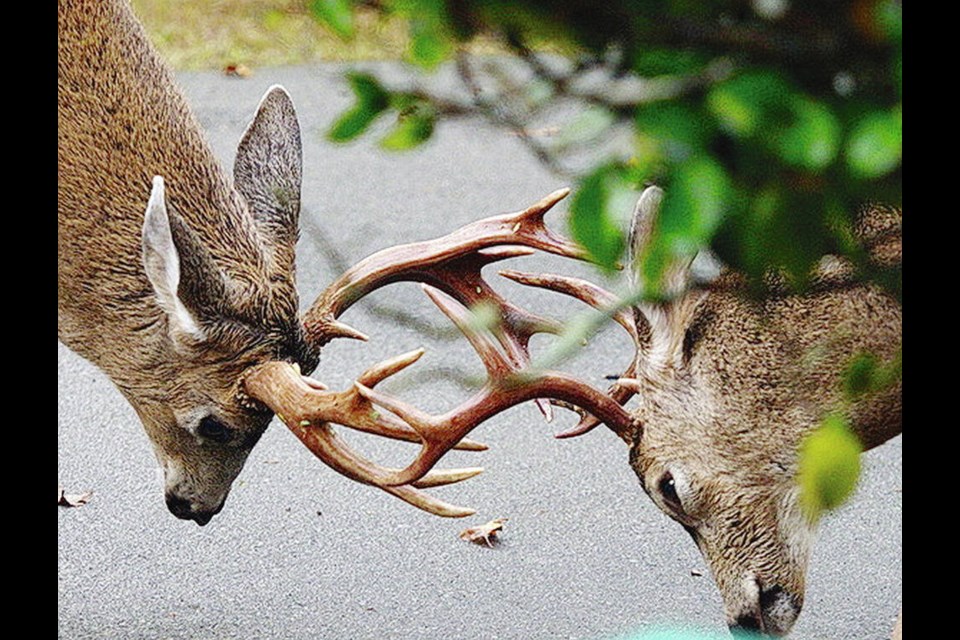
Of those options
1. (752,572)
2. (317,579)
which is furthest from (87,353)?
(752,572)

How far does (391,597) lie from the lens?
4.42m

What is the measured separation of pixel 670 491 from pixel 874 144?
2511mm

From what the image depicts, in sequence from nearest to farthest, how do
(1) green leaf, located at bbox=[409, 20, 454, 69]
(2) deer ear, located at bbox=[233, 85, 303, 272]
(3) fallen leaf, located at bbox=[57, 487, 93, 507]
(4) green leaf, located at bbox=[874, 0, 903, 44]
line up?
(4) green leaf, located at bbox=[874, 0, 903, 44] < (1) green leaf, located at bbox=[409, 20, 454, 69] < (2) deer ear, located at bbox=[233, 85, 303, 272] < (3) fallen leaf, located at bbox=[57, 487, 93, 507]

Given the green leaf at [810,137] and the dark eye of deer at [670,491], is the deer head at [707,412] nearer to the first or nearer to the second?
the dark eye of deer at [670,491]

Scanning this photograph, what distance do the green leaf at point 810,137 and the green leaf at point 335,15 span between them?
1.07 feet

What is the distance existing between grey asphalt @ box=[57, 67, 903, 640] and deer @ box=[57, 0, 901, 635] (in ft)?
1.62

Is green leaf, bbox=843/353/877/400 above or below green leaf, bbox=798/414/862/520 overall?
below

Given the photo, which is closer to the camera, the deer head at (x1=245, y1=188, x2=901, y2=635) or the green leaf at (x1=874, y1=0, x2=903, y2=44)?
the green leaf at (x1=874, y1=0, x2=903, y2=44)

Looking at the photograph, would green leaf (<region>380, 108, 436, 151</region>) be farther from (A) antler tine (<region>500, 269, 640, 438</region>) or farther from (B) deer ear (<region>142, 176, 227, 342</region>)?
(A) antler tine (<region>500, 269, 640, 438</region>)

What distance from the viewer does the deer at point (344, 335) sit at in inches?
128

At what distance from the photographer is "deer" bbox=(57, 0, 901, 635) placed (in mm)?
3254

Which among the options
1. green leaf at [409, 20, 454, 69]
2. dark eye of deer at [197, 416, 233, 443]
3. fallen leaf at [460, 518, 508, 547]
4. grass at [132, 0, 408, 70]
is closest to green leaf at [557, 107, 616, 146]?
green leaf at [409, 20, 454, 69]
